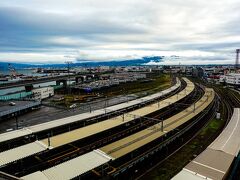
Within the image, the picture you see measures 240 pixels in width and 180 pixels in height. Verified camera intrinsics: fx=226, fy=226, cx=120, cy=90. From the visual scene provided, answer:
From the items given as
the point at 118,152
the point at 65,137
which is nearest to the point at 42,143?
the point at 65,137

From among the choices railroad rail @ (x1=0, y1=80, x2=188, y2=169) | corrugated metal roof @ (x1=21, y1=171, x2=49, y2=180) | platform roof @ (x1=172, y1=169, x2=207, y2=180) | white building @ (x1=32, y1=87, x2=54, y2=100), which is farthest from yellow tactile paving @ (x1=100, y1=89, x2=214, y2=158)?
white building @ (x1=32, y1=87, x2=54, y2=100)

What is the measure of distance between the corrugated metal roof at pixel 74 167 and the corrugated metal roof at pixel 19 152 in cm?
555

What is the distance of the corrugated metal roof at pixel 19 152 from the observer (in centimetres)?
2633

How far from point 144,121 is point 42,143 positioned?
22248 millimetres

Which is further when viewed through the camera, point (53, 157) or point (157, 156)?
point (157, 156)

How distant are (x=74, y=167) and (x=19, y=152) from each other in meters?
8.73

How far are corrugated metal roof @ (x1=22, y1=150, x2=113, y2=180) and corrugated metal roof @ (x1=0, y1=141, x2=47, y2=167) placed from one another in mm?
5550

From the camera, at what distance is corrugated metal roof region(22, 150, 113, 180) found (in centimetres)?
2239

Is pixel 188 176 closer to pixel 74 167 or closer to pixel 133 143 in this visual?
pixel 133 143

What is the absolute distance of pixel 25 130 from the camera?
3697cm

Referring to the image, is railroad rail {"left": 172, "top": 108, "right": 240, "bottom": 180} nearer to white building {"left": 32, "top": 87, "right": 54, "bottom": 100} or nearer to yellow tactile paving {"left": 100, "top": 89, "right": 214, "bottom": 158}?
yellow tactile paving {"left": 100, "top": 89, "right": 214, "bottom": 158}

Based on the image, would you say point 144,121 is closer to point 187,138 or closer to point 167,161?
point 187,138

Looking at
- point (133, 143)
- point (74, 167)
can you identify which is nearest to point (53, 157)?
point (74, 167)

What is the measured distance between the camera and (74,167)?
Answer: 79.2ft
